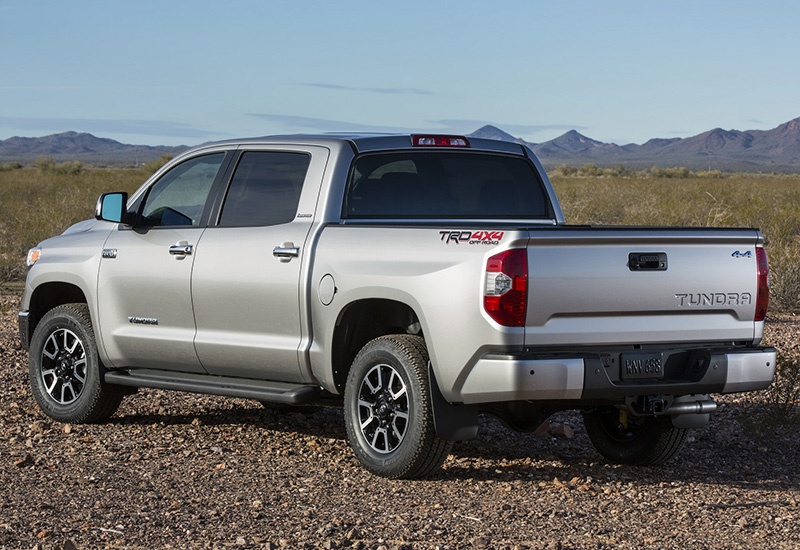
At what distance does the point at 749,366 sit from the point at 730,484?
0.84m

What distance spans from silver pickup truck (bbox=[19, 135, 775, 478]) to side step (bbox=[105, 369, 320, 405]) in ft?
0.06

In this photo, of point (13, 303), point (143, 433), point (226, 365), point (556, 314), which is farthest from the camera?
point (13, 303)

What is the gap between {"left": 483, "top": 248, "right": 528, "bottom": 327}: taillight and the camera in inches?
225

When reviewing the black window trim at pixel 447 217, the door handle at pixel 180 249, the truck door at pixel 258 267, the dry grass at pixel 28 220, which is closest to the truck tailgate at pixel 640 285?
the black window trim at pixel 447 217

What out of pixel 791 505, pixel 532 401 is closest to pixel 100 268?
pixel 532 401

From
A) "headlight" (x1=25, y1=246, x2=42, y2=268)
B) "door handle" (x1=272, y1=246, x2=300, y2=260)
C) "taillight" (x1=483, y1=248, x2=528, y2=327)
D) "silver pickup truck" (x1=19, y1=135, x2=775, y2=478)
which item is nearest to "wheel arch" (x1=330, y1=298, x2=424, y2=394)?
"silver pickup truck" (x1=19, y1=135, x2=775, y2=478)

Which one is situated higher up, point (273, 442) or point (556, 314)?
point (556, 314)

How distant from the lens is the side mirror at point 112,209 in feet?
26.1

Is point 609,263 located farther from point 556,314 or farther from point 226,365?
point 226,365

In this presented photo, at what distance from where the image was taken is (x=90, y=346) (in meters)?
8.15

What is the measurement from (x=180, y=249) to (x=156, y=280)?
31cm

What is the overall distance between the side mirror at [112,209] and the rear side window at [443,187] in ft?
5.98

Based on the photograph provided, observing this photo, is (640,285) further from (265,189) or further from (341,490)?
(265,189)

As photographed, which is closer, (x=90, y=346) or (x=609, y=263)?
(x=609, y=263)
